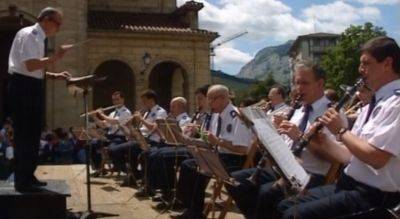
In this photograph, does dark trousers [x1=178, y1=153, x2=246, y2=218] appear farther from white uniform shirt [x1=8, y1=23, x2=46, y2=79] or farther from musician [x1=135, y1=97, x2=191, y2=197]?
white uniform shirt [x1=8, y1=23, x2=46, y2=79]

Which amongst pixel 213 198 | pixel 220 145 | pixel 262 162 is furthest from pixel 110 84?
pixel 262 162

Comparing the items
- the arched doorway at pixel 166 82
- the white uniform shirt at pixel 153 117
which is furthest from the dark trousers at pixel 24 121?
the arched doorway at pixel 166 82

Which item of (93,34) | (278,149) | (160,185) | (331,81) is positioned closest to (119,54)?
(93,34)

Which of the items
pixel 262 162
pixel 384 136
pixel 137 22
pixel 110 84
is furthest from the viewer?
pixel 110 84

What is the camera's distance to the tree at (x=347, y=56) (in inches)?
1797

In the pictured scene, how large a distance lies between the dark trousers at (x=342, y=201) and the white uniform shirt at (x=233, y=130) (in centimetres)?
219

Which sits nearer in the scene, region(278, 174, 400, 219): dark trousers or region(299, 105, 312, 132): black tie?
region(278, 174, 400, 219): dark trousers

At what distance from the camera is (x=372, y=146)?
3.63m

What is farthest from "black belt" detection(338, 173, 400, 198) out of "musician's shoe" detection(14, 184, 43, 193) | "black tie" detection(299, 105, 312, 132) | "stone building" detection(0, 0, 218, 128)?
"stone building" detection(0, 0, 218, 128)

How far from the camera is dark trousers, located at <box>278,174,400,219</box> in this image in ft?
12.5

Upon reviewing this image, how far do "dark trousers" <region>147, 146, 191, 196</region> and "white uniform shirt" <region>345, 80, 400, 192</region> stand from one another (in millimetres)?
4295

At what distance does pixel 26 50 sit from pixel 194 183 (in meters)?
2.39

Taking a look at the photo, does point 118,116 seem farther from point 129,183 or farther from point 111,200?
point 111,200

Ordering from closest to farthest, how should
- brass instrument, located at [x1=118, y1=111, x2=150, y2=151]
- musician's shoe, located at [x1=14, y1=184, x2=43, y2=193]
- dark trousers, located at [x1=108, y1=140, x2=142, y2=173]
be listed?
1. musician's shoe, located at [x1=14, y1=184, x2=43, y2=193]
2. brass instrument, located at [x1=118, y1=111, x2=150, y2=151]
3. dark trousers, located at [x1=108, y1=140, x2=142, y2=173]
